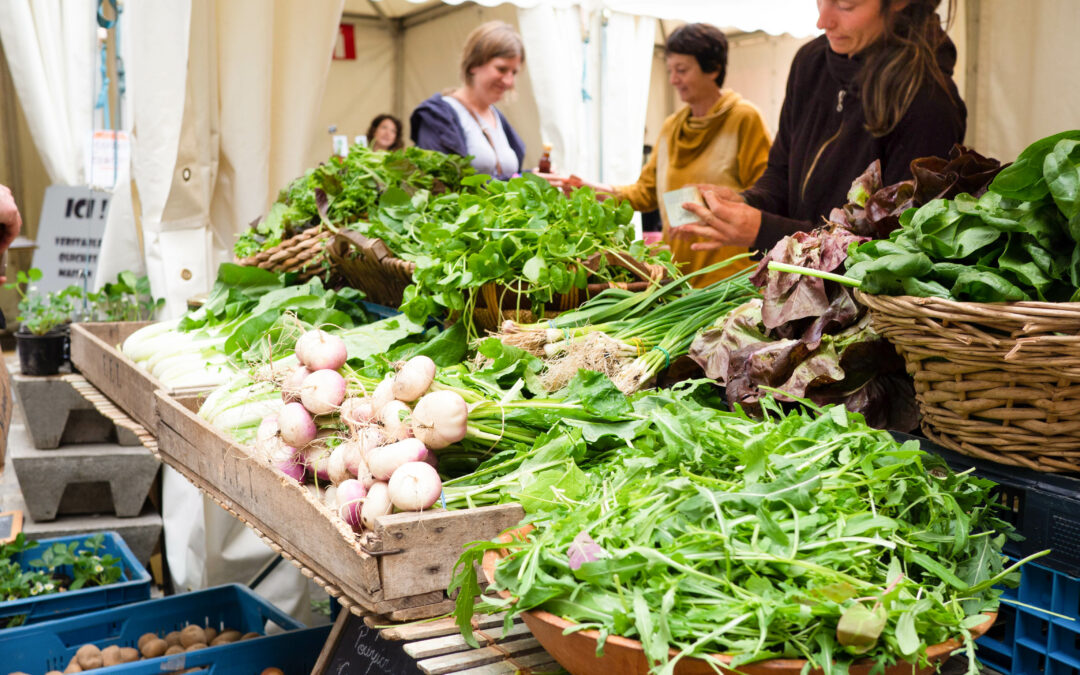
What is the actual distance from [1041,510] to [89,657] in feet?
8.24

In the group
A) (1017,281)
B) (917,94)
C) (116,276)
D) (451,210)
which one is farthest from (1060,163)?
(116,276)

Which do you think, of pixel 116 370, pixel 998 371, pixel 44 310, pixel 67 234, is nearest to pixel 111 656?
pixel 116 370

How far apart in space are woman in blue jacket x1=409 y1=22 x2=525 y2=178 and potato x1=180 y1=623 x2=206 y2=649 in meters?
2.37

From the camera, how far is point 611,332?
2.10 m

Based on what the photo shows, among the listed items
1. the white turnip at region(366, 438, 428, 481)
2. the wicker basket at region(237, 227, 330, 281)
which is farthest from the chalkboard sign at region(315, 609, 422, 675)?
the wicker basket at region(237, 227, 330, 281)

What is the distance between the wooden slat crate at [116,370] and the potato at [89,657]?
670mm

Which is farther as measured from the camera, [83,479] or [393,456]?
[83,479]

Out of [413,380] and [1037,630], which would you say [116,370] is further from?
[1037,630]

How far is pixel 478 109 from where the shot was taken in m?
4.49

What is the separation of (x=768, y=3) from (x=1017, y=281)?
15.7 ft

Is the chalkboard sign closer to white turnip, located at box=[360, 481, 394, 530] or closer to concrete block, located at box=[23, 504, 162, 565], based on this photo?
white turnip, located at box=[360, 481, 394, 530]

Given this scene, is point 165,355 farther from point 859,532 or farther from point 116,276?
point 859,532

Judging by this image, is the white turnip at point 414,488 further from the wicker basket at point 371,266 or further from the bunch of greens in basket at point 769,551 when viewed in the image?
the wicker basket at point 371,266

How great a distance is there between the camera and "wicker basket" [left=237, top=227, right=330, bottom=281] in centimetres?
309
